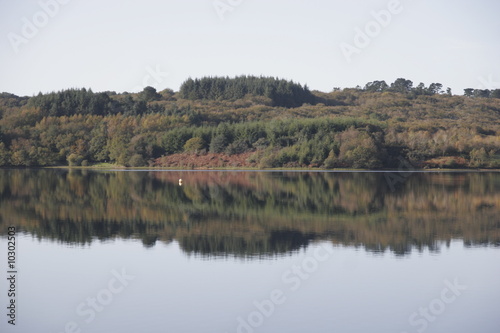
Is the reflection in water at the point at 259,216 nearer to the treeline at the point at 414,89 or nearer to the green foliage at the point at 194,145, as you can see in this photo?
the green foliage at the point at 194,145

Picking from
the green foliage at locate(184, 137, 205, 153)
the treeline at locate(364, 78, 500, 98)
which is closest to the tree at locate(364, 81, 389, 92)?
the treeline at locate(364, 78, 500, 98)

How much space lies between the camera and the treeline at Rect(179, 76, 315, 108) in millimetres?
131750

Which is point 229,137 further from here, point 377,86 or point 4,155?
point 377,86

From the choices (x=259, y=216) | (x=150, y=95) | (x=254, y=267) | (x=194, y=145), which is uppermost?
(x=150, y=95)

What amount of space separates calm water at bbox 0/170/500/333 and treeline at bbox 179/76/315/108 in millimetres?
102399

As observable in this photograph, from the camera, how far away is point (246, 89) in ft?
444

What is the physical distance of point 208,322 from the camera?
39.5ft

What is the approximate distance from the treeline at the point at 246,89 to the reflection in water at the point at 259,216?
306ft

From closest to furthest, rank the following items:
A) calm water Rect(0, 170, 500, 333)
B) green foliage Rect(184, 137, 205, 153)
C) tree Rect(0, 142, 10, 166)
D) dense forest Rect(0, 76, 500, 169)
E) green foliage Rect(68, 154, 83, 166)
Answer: calm water Rect(0, 170, 500, 333) < dense forest Rect(0, 76, 500, 169) < green foliage Rect(184, 137, 205, 153) < tree Rect(0, 142, 10, 166) < green foliage Rect(68, 154, 83, 166)

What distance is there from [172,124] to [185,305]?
76843 millimetres

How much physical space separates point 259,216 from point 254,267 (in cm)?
960

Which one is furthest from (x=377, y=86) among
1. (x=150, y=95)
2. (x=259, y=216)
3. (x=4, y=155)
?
(x=259, y=216)

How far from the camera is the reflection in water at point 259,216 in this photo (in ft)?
66.9

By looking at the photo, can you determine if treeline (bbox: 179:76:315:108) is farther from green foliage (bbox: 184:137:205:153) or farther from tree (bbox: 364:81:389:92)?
green foliage (bbox: 184:137:205:153)
